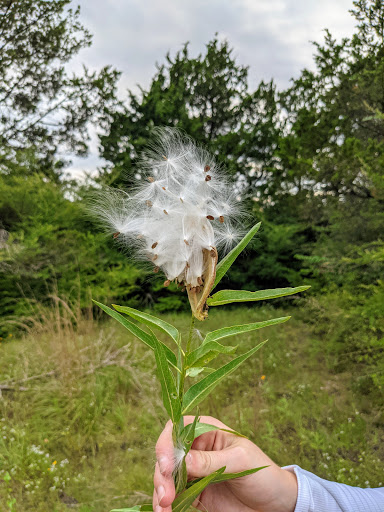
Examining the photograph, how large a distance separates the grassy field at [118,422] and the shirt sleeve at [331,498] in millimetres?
1644

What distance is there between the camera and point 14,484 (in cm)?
310

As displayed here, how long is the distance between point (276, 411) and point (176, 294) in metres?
3.98

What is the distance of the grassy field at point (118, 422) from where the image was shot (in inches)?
123

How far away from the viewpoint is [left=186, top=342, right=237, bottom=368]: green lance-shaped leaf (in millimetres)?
815

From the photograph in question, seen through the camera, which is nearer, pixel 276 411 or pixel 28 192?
pixel 276 411

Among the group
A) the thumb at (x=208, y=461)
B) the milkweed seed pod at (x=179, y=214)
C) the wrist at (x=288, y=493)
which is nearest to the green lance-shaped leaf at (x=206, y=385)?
the milkweed seed pod at (x=179, y=214)

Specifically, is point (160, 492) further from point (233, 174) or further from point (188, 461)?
point (233, 174)

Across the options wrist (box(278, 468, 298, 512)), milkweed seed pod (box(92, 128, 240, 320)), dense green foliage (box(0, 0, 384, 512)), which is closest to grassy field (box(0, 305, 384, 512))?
dense green foliage (box(0, 0, 384, 512))

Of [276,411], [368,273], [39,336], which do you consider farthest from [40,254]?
[368,273]

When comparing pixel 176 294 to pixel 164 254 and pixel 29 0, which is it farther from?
pixel 164 254

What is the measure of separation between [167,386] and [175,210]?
381mm

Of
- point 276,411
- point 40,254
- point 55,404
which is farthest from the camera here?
point 40,254

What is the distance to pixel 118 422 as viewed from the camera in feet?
12.8

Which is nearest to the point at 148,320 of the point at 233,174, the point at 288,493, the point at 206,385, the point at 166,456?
the point at 206,385
